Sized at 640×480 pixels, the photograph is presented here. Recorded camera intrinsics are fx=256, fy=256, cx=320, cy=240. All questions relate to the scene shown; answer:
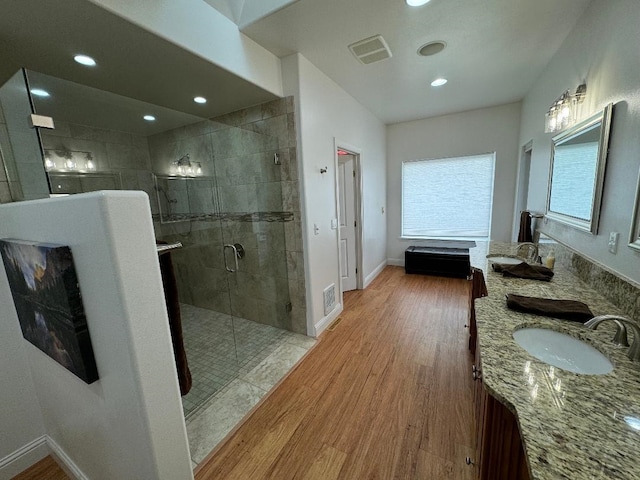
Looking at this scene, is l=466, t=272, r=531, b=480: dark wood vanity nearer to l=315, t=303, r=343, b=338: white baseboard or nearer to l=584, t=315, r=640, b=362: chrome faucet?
l=584, t=315, r=640, b=362: chrome faucet

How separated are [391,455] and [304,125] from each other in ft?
8.56

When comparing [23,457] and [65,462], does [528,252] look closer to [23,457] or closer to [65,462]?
[65,462]

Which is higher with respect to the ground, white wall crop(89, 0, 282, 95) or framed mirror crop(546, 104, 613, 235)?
white wall crop(89, 0, 282, 95)

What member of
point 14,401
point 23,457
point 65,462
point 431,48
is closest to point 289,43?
point 431,48

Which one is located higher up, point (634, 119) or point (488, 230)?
point (634, 119)

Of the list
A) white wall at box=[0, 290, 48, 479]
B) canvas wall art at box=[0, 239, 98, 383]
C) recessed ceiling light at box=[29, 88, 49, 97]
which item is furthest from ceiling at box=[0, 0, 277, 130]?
white wall at box=[0, 290, 48, 479]

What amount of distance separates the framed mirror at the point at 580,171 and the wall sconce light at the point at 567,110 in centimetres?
7

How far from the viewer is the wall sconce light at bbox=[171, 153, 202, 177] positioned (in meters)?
3.23

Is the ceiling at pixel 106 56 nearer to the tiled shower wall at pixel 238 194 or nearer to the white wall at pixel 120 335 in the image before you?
the tiled shower wall at pixel 238 194

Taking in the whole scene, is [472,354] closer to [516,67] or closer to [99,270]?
[99,270]

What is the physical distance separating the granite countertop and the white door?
2608 millimetres

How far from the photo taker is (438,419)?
1.72 meters

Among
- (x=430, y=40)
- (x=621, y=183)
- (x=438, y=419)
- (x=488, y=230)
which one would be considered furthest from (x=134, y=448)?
(x=488, y=230)

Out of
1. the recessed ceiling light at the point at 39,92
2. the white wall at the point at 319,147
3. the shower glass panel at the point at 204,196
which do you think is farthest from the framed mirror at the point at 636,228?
the recessed ceiling light at the point at 39,92
